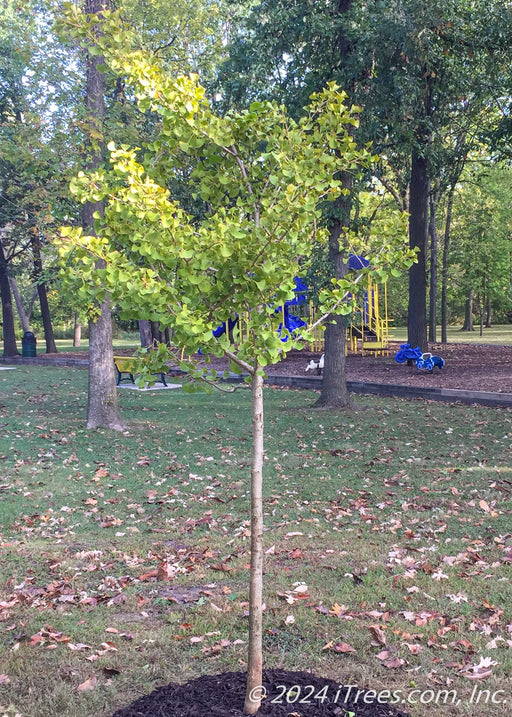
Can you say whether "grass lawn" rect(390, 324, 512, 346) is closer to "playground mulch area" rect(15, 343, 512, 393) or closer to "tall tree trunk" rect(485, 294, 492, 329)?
"playground mulch area" rect(15, 343, 512, 393)

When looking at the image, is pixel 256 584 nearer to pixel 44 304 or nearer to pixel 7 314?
pixel 7 314

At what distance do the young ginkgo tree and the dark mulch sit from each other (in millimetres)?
157

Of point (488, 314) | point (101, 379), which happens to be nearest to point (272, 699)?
point (101, 379)

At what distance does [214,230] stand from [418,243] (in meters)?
16.4

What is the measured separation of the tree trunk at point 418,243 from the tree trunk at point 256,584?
16.0 metres

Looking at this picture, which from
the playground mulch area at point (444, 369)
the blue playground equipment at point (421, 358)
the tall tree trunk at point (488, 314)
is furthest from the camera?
the tall tree trunk at point (488, 314)

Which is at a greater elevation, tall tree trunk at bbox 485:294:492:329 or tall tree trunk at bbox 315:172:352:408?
tall tree trunk at bbox 485:294:492:329

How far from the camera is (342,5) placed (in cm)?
1156

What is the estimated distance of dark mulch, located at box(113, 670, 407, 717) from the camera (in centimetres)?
301

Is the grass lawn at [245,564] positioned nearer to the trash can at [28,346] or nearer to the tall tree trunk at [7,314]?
the trash can at [28,346]

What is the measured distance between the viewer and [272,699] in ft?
10.2

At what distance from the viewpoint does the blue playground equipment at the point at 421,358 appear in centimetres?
1786

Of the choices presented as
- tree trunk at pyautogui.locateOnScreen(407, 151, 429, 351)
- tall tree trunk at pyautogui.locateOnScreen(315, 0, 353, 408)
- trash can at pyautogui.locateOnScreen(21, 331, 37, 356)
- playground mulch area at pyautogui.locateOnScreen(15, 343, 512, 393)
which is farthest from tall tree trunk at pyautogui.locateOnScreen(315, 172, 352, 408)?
trash can at pyautogui.locateOnScreen(21, 331, 37, 356)

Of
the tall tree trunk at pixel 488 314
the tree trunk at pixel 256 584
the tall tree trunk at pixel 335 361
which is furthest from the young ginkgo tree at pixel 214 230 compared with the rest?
the tall tree trunk at pixel 488 314
